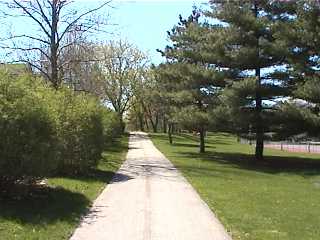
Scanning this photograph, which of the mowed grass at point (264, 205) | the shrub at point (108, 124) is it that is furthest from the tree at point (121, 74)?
the mowed grass at point (264, 205)

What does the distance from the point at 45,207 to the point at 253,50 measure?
22015 millimetres

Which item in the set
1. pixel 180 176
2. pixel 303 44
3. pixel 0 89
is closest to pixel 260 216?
pixel 0 89

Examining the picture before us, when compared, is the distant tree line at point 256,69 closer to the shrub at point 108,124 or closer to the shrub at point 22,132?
the shrub at point 108,124

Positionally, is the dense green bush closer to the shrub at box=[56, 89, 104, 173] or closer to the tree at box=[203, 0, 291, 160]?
the shrub at box=[56, 89, 104, 173]

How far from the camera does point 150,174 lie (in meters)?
21.9

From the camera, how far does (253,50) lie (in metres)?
31.6

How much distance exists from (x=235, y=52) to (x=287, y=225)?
2157 cm

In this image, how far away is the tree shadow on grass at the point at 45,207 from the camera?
10.3m

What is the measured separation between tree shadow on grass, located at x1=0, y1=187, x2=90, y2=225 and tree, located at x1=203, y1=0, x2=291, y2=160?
1838cm

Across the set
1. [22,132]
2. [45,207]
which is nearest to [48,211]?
[45,207]

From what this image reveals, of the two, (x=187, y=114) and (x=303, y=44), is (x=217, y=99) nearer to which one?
(x=187, y=114)

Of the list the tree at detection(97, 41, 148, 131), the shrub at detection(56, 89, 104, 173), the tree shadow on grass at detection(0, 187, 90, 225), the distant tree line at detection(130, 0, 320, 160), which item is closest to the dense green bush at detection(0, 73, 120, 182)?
the tree shadow on grass at detection(0, 187, 90, 225)

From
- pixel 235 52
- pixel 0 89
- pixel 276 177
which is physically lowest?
pixel 276 177

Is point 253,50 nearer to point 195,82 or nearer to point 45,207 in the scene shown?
point 195,82
